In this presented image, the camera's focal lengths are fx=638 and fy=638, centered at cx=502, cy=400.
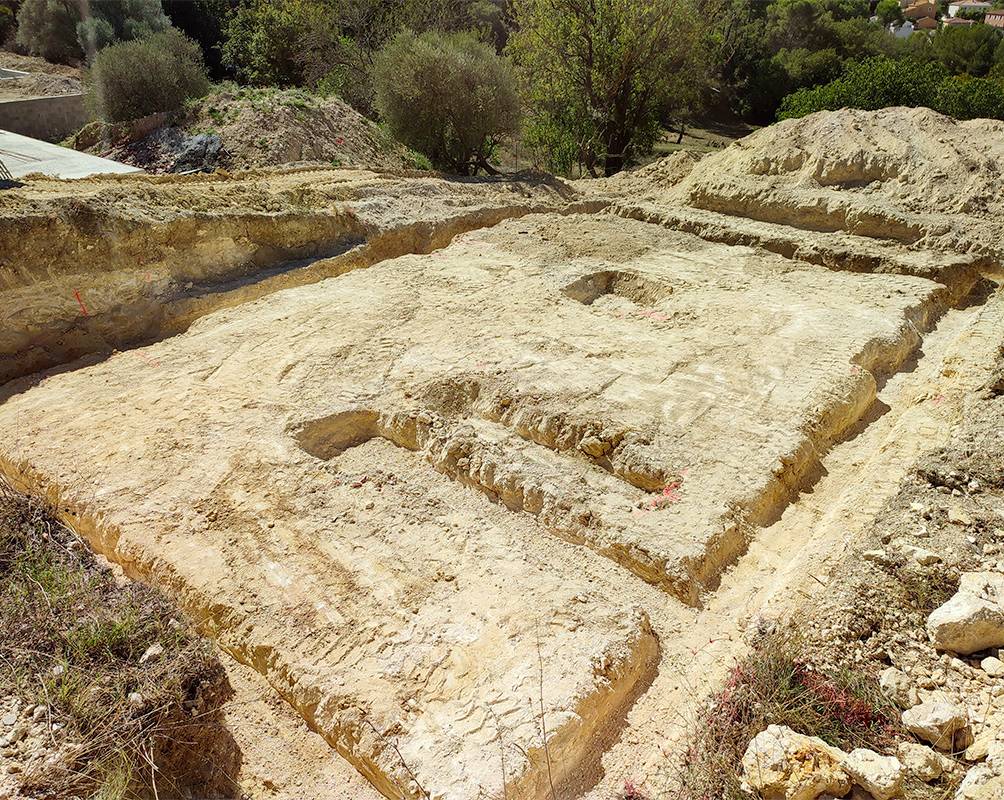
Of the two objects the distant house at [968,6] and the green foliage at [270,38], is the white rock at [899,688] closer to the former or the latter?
the green foliage at [270,38]

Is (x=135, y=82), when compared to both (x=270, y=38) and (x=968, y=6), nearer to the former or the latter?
(x=270, y=38)

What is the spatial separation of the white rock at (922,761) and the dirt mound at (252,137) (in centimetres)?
1181

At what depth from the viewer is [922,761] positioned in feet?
8.30

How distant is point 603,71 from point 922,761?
14.2m

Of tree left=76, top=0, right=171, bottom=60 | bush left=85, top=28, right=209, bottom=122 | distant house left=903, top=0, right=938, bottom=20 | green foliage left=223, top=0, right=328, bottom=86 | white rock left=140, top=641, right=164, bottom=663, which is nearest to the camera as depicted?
white rock left=140, top=641, right=164, bottom=663

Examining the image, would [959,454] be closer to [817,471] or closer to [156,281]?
[817,471]

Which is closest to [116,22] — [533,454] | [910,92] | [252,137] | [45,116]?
[45,116]

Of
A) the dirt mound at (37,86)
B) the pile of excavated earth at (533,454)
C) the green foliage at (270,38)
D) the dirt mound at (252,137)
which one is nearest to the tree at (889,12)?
the green foliage at (270,38)

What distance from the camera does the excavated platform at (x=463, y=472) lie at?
3.19 m

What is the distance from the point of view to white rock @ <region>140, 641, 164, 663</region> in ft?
9.64

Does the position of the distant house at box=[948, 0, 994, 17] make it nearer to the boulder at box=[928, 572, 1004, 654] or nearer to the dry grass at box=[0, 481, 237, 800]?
the boulder at box=[928, 572, 1004, 654]

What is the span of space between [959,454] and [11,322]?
8.12 metres

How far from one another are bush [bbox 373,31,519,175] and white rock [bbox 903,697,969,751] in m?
11.9

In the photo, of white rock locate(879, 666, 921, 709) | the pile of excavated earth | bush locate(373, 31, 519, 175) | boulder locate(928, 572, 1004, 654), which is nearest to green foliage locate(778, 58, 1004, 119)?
the pile of excavated earth
